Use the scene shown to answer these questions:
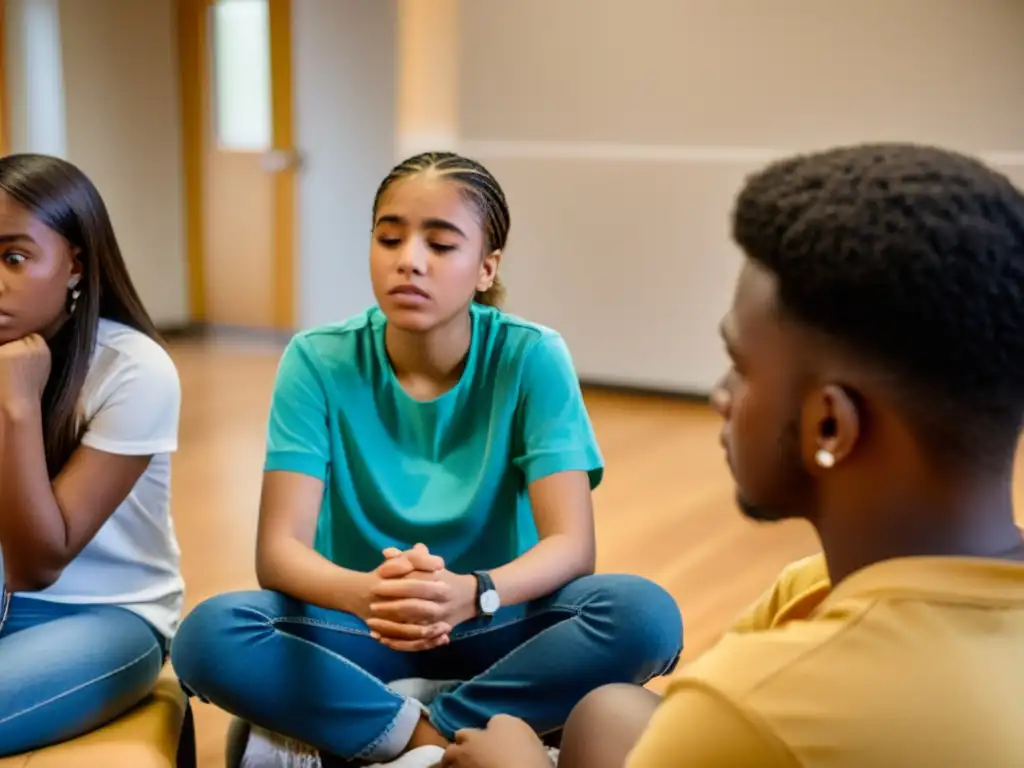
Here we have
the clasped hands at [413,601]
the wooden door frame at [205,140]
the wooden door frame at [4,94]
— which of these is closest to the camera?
the clasped hands at [413,601]

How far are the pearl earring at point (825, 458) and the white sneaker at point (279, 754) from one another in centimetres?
87

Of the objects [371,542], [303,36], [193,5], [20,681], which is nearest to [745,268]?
[371,542]

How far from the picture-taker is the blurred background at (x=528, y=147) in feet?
10.3

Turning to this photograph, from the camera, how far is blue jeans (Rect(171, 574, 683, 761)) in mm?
1267

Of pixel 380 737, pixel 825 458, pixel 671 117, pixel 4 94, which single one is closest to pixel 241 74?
pixel 4 94

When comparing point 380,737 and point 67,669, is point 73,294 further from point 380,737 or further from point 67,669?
point 380,737

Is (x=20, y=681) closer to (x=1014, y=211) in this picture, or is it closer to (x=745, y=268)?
(x=745, y=268)

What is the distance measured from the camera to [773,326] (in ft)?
2.33

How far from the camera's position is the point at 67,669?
1.22 m

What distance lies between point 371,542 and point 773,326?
0.83m

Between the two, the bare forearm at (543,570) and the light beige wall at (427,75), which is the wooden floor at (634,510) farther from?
the light beige wall at (427,75)

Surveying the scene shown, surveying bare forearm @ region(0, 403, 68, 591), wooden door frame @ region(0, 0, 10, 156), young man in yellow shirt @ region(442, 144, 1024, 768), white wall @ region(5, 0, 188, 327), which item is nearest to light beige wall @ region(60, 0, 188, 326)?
white wall @ region(5, 0, 188, 327)

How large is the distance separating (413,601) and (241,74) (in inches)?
177

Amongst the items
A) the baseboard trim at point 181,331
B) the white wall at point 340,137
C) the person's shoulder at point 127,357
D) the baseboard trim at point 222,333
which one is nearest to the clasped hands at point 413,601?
the person's shoulder at point 127,357
